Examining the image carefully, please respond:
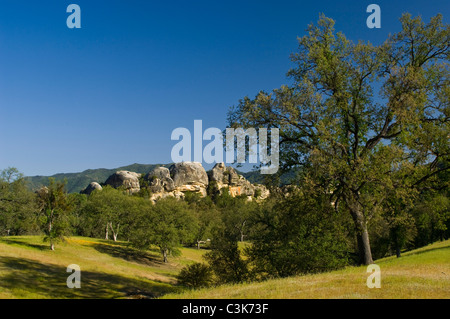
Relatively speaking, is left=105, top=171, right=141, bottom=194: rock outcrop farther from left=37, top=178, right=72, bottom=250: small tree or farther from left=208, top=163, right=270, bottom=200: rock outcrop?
left=37, top=178, right=72, bottom=250: small tree

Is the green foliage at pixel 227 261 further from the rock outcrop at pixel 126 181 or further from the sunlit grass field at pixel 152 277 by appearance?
the rock outcrop at pixel 126 181

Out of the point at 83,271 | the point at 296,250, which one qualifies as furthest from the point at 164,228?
the point at 296,250

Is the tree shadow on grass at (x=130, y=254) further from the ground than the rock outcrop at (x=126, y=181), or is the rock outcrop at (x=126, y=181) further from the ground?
the rock outcrop at (x=126, y=181)

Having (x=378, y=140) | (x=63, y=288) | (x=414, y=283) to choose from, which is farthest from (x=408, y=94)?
(x=63, y=288)

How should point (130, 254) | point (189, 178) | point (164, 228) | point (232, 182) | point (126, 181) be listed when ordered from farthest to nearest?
1. point (232, 182)
2. point (189, 178)
3. point (126, 181)
4. point (130, 254)
5. point (164, 228)

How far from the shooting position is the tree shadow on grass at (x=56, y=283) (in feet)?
95.0

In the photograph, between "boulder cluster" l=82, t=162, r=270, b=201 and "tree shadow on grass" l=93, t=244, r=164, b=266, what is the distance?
96057mm

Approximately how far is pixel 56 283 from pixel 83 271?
842cm

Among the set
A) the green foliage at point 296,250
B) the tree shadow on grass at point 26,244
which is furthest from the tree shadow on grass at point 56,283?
the green foliage at point 296,250

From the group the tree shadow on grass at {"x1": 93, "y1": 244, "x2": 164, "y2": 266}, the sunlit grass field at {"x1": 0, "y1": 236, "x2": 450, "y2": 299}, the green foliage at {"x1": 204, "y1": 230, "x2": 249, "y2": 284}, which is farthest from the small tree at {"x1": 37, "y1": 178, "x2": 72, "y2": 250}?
the green foliage at {"x1": 204, "y1": 230, "x2": 249, "y2": 284}

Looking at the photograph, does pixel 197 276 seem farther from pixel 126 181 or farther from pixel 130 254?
pixel 126 181

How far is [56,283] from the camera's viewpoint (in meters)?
33.1
